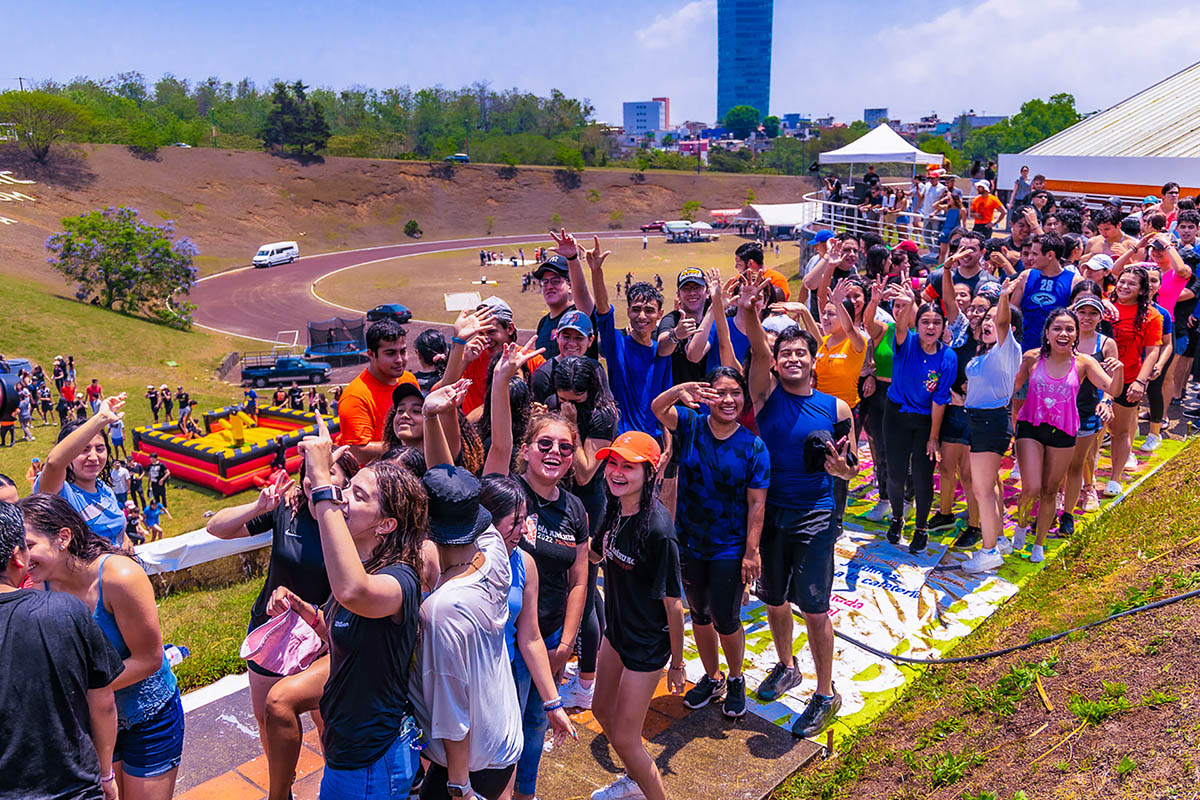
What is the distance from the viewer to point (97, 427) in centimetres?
388

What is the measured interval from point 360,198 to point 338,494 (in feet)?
246

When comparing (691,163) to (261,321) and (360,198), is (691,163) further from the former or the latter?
(261,321)

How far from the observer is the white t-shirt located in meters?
2.76

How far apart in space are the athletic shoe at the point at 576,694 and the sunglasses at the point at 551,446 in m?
1.50

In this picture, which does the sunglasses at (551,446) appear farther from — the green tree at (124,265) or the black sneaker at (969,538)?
the green tree at (124,265)

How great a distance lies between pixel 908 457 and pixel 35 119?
69.4m

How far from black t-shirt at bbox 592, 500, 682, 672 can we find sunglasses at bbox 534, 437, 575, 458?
44cm

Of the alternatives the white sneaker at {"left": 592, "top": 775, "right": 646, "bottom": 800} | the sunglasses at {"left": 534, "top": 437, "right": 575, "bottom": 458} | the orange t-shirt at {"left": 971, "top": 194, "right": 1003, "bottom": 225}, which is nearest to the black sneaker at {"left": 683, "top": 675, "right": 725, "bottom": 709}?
the white sneaker at {"left": 592, "top": 775, "right": 646, "bottom": 800}

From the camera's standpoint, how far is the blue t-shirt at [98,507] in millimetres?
4047

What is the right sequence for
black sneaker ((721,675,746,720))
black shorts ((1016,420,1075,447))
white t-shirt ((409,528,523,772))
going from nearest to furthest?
1. white t-shirt ((409,528,523,772))
2. black sneaker ((721,675,746,720))
3. black shorts ((1016,420,1075,447))

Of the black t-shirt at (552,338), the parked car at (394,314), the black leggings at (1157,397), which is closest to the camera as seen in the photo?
the black t-shirt at (552,338)

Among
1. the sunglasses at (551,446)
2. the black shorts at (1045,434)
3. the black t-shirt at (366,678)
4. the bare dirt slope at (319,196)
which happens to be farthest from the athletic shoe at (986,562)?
the bare dirt slope at (319,196)

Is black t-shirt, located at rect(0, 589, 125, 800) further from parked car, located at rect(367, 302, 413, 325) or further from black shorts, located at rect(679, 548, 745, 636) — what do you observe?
parked car, located at rect(367, 302, 413, 325)

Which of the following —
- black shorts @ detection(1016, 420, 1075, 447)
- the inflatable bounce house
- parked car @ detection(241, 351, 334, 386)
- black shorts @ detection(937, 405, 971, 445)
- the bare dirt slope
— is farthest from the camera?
the bare dirt slope
